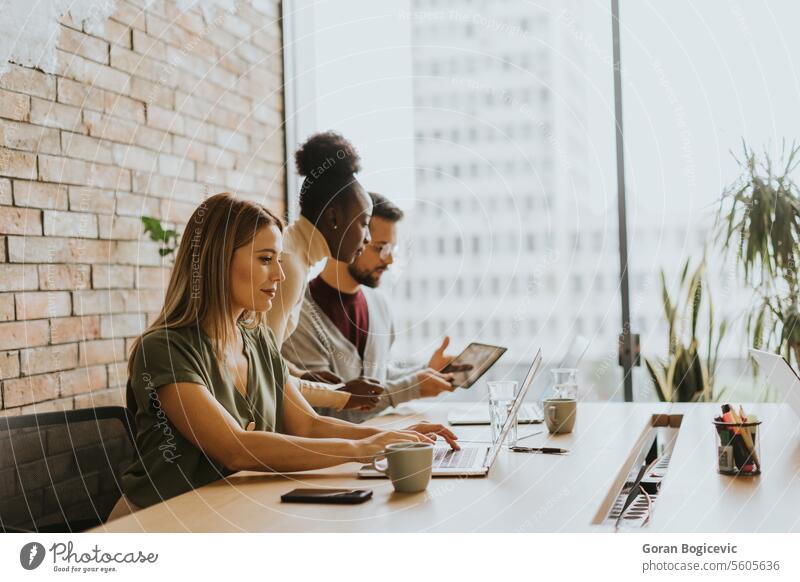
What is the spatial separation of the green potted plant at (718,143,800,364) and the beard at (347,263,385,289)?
3.89ft

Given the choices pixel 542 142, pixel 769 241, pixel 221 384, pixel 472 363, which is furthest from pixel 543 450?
pixel 542 142

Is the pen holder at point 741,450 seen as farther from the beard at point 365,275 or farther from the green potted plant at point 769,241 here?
the beard at point 365,275

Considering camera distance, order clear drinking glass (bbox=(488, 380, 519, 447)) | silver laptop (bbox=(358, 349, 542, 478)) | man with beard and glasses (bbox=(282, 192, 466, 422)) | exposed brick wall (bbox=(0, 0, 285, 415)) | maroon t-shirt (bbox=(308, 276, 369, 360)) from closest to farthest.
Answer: silver laptop (bbox=(358, 349, 542, 478)), clear drinking glass (bbox=(488, 380, 519, 447)), exposed brick wall (bbox=(0, 0, 285, 415)), man with beard and glasses (bbox=(282, 192, 466, 422)), maroon t-shirt (bbox=(308, 276, 369, 360))

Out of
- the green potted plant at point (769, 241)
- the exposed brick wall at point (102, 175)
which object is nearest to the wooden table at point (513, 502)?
the exposed brick wall at point (102, 175)

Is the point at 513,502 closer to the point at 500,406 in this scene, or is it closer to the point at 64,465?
the point at 500,406

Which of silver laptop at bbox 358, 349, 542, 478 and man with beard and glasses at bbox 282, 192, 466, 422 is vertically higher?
man with beard and glasses at bbox 282, 192, 466, 422

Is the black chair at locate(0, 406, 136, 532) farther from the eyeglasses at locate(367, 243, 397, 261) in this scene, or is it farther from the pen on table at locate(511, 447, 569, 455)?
the eyeglasses at locate(367, 243, 397, 261)

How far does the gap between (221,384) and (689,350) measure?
183 cm

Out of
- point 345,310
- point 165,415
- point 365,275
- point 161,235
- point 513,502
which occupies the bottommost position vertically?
point 513,502

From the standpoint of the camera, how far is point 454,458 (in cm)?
152

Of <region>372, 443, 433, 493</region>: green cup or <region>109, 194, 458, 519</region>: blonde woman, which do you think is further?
<region>109, 194, 458, 519</region>: blonde woman

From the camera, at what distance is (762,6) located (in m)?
2.61

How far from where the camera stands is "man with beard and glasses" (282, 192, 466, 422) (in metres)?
2.32

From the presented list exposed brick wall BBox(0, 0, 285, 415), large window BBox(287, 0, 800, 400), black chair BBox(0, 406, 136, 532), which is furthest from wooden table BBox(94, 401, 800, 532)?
large window BBox(287, 0, 800, 400)
